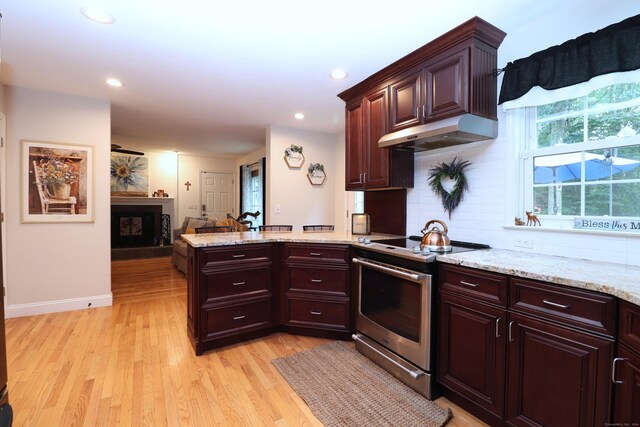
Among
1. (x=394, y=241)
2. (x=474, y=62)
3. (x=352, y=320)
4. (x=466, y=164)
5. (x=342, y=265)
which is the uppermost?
(x=474, y=62)

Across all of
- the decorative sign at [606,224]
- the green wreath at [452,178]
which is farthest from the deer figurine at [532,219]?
the green wreath at [452,178]

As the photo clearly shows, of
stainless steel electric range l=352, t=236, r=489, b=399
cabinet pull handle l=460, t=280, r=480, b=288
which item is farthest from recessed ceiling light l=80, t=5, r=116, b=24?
cabinet pull handle l=460, t=280, r=480, b=288

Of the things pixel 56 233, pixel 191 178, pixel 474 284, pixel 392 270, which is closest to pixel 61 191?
pixel 56 233

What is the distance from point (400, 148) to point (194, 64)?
1929 mm

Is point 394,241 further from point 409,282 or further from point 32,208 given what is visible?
point 32,208

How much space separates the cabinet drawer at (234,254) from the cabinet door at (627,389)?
223 cm

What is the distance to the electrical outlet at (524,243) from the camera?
201 centimetres

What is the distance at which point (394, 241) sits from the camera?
2.58 m

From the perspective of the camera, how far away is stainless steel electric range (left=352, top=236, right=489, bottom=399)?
6.17 ft

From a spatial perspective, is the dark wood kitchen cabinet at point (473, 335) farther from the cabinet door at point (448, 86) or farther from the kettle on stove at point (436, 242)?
the cabinet door at point (448, 86)

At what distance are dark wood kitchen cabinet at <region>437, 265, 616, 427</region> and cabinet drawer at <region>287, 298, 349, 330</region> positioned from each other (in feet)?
3.12

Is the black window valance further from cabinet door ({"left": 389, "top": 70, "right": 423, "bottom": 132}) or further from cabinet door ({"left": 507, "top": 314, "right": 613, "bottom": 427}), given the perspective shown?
cabinet door ({"left": 507, "top": 314, "right": 613, "bottom": 427})

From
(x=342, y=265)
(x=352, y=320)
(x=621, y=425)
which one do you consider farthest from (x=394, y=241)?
(x=621, y=425)

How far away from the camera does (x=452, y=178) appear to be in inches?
97.3
